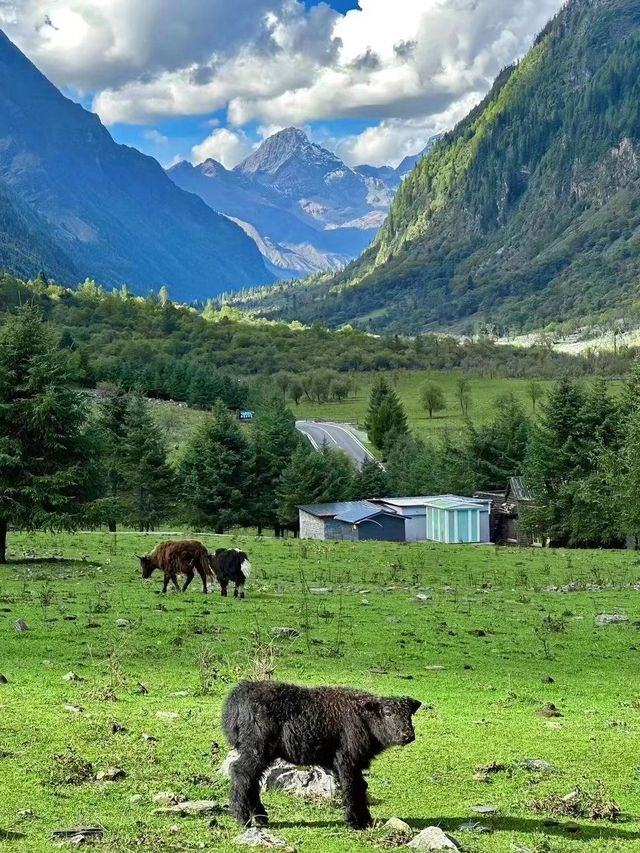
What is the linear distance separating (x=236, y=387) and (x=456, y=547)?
453 ft

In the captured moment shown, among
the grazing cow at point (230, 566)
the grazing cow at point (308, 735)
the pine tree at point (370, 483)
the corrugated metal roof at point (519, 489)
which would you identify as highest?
the pine tree at point (370, 483)

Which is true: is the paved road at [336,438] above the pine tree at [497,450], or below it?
above

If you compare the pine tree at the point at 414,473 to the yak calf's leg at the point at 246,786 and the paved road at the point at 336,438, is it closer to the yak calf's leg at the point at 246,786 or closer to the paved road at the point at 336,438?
the paved road at the point at 336,438

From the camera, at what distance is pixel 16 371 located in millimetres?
38531

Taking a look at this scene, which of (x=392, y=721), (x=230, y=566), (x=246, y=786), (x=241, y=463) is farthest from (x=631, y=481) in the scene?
(x=246, y=786)

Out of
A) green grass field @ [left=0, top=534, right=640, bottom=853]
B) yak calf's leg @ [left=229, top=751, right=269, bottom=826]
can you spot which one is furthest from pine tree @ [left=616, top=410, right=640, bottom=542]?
yak calf's leg @ [left=229, top=751, right=269, bottom=826]

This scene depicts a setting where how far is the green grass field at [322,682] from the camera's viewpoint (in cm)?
1076

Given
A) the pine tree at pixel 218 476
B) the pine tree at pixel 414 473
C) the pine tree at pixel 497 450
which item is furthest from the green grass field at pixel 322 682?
the pine tree at pixel 414 473

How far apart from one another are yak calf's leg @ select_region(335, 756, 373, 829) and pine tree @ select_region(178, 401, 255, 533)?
71.3m

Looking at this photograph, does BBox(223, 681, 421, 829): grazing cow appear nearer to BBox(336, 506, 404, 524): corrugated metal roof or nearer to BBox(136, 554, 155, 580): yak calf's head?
BBox(136, 554, 155, 580): yak calf's head

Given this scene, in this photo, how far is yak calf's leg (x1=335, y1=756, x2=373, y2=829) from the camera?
10453 millimetres

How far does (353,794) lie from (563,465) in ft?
236

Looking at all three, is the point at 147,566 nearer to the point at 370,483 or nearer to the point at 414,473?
the point at 370,483

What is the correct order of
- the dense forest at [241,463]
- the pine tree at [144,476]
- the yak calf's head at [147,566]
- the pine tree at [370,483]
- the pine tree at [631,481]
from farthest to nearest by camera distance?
the pine tree at [370,483], the pine tree at [144,476], the pine tree at [631,481], the dense forest at [241,463], the yak calf's head at [147,566]
